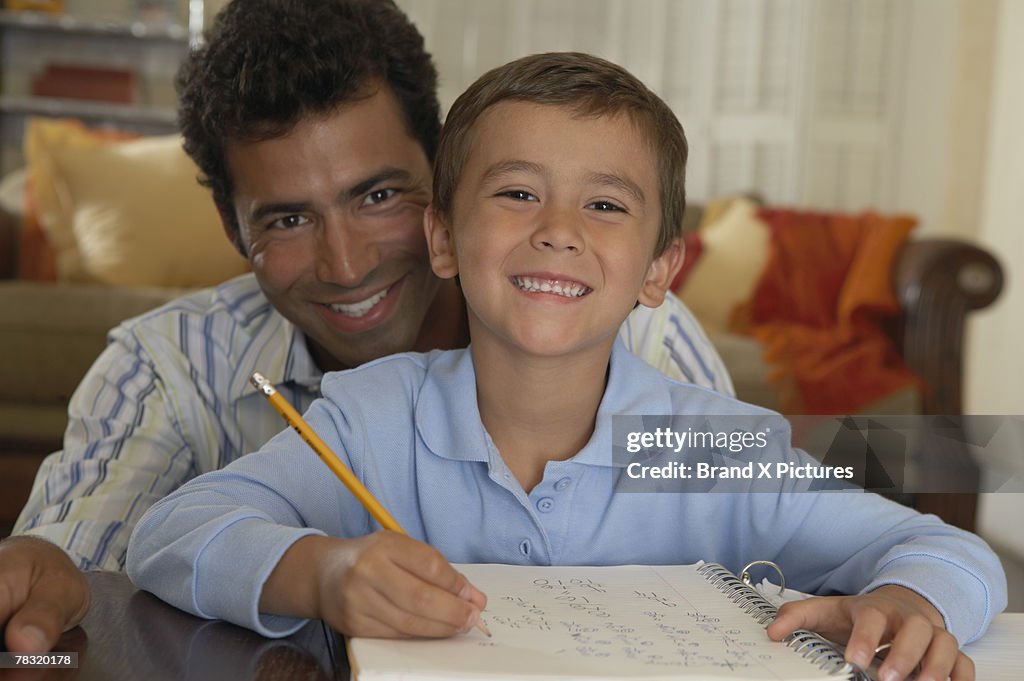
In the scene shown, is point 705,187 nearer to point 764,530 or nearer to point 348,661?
point 764,530

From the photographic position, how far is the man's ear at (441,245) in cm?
116

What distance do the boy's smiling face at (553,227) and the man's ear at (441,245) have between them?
7 cm

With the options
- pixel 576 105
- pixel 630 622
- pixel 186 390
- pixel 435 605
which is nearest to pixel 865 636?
pixel 630 622

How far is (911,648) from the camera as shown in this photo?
2.19 feet

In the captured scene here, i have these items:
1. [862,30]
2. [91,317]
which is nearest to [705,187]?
[862,30]

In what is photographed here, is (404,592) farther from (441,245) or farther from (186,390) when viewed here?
(186,390)

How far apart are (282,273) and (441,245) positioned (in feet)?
0.84

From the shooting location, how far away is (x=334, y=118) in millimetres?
1286

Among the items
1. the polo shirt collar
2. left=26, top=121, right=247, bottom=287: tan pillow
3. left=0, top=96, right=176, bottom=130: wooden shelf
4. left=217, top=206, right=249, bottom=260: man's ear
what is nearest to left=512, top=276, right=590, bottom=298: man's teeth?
the polo shirt collar

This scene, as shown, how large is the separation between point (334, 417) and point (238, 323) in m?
0.55

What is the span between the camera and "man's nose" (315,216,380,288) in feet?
4.26

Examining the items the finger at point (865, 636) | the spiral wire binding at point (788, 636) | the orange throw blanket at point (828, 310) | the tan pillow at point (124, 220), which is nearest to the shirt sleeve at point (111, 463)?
the spiral wire binding at point (788, 636)

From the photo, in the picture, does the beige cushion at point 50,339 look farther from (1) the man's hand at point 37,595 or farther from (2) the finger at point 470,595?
(2) the finger at point 470,595

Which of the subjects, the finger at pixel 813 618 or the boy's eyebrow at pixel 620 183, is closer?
the finger at pixel 813 618
